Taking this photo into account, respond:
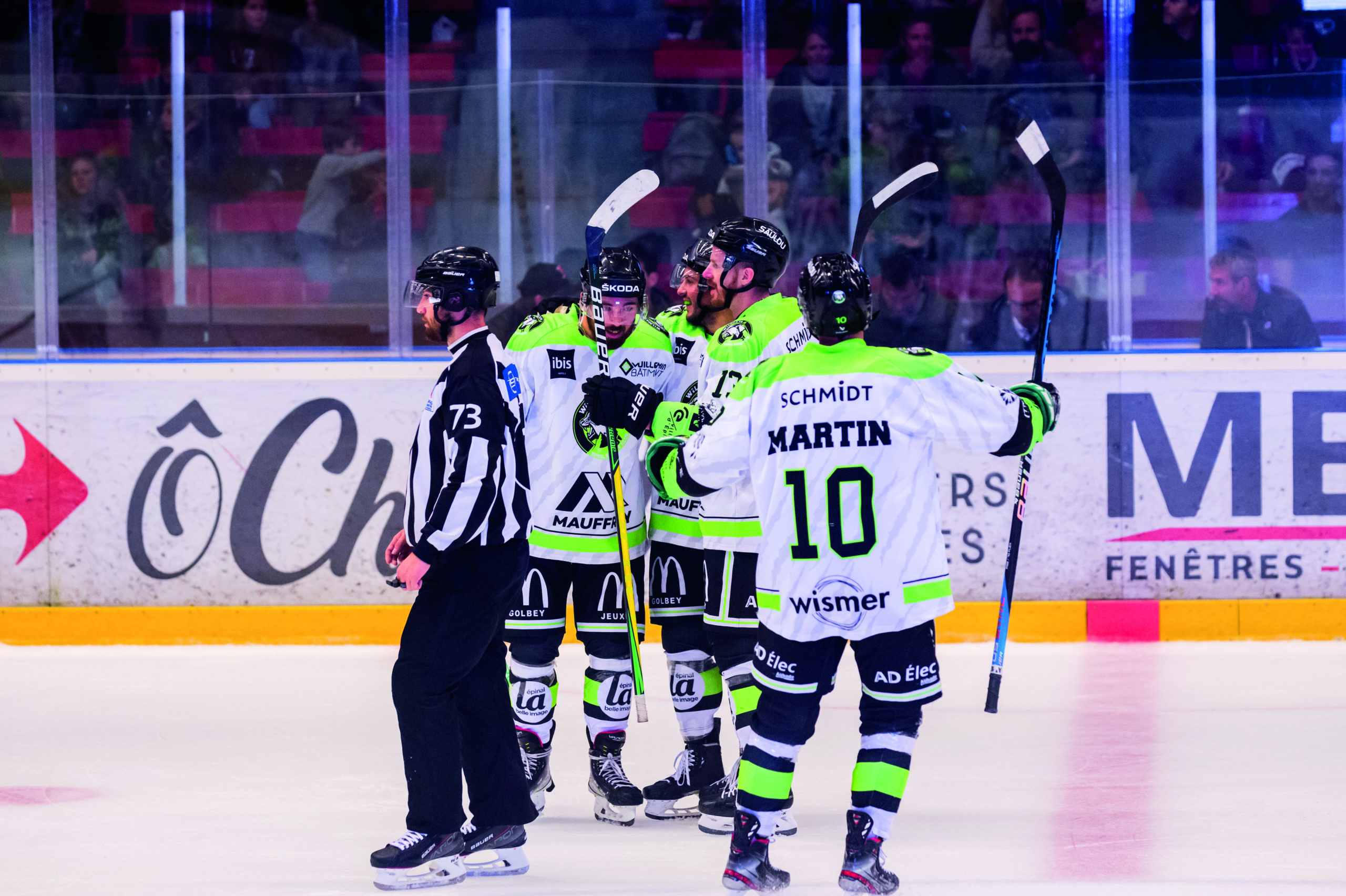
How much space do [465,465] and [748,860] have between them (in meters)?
0.95

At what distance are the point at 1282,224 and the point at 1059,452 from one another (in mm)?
1334

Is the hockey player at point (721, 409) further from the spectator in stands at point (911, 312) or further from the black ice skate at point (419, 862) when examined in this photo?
the spectator in stands at point (911, 312)

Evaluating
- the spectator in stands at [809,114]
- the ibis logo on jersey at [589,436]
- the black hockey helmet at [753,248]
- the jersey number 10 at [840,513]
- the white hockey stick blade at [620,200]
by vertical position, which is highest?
the spectator in stands at [809,114]

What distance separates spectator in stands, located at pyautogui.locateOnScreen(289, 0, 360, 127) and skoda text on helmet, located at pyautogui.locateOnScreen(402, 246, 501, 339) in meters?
3.61

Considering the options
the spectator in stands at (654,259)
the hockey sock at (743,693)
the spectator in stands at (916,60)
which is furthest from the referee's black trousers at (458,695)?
the spectator in stands at (916,60)

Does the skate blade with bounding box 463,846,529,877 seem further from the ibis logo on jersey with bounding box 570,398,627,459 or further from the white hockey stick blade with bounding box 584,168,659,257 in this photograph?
the white hockey stick blade with bounding box 584,168,659,257

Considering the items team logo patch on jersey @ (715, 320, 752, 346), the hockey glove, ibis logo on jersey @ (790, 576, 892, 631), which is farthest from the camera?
team logo patch on jersey @ (715, 320, 752, 346)

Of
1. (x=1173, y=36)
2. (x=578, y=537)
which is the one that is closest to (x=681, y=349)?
(x=578, y=537)

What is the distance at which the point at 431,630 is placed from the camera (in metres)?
3.19

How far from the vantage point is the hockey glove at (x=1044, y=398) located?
10.3 ft

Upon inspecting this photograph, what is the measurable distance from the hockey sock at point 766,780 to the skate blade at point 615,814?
0.77 meters

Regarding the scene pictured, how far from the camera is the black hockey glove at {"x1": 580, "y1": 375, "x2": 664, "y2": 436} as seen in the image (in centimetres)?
359

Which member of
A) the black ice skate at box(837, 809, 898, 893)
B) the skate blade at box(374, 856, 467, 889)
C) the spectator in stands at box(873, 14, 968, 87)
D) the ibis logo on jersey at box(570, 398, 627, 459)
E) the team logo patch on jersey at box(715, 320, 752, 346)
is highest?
the spectator in stands at box(873, 14, 968, 87)

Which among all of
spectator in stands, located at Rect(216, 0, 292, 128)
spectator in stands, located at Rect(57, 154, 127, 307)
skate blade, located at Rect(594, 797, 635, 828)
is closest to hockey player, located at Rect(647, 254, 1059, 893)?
skate blade, located at Rect(594, 797, 635, 828)
